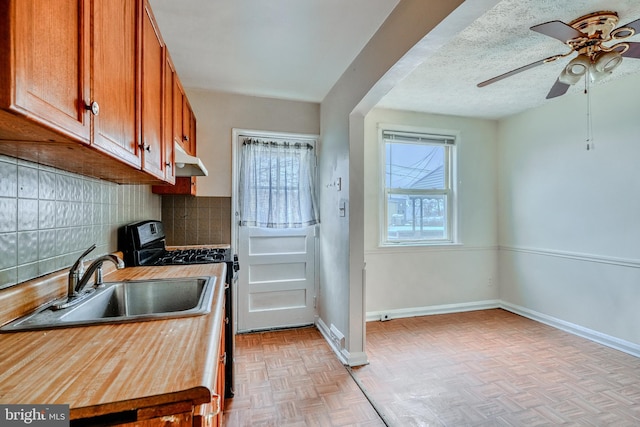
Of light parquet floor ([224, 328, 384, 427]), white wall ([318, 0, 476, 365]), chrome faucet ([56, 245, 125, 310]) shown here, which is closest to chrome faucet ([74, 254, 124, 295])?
chrome faucet ([56, 245, 125, 310])

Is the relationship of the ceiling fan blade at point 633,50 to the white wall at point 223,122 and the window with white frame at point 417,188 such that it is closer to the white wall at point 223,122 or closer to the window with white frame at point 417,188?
the window with white frame at point 417,188

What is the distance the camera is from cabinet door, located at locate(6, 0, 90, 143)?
55 cm

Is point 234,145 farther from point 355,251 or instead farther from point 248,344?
point 248,344

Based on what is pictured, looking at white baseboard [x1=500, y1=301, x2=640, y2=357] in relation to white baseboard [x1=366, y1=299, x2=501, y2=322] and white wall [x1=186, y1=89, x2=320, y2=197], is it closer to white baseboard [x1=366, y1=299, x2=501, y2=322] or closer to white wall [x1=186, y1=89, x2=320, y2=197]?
white baseboard [x1=366, y1=299, x2=501, y2=322]

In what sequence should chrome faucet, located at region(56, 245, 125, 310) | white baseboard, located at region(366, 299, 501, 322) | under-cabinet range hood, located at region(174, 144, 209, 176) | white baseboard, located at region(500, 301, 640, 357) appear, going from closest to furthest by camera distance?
chrome faucet, located at region(56, 245, 125, 310), under-cabinet range hood, located at region(174, 144, 209, 176), white baseboard, located at region(500, 301, 640, 357), white baseboard, located at region(366, 299, 501, 322)

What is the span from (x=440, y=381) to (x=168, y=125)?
2.57 meters

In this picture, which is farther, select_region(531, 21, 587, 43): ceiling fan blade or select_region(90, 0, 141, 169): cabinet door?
select_region(531, 21, 587, 43): ceiling fan blade

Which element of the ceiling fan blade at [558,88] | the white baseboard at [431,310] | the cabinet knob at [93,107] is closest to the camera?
the cabinet knob at [93,107]

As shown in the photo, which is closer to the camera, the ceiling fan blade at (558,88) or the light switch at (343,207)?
the ceiling fan blade at (558,88)

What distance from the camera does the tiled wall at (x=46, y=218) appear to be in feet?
3.22

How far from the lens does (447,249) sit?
3.67 meters

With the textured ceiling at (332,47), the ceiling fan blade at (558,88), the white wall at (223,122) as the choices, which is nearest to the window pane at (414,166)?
the textured ceiling at (332,47)

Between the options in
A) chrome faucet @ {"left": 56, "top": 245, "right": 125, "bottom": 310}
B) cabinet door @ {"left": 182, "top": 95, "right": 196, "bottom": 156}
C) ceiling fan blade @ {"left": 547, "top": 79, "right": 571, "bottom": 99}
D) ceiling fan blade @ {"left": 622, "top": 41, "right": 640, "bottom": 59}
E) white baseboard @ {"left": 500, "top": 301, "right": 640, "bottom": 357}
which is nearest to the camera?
chrome faucet @ {"left": 56, "top": 245, "right": 125, "bottom": 310}

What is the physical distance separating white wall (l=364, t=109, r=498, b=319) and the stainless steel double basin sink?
2.28 m
